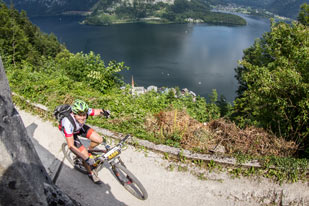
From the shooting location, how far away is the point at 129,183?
14.5 ft

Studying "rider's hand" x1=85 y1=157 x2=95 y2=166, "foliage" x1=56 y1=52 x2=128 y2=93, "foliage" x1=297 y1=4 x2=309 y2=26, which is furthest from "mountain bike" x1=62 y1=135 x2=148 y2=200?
"foliage" x1=297 y1=4 x2=309 y2=26

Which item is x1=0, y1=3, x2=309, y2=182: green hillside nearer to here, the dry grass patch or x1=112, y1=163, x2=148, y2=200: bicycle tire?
the dry grass patch

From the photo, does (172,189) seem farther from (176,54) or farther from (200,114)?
(176,54)

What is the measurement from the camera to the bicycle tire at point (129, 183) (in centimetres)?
427

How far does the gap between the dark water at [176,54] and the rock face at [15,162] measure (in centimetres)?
4835

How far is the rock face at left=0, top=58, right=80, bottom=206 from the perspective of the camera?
204cm

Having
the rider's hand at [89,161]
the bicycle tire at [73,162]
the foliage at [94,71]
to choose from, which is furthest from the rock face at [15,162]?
the foliage at [94,71]

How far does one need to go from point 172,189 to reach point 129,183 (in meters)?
0.94

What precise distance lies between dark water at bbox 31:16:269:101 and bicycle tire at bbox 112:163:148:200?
4611cm

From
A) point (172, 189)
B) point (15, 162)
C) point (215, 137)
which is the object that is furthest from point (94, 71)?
point (15, 162)

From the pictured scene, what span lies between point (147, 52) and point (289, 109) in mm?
79489

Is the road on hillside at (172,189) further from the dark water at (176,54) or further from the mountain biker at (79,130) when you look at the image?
the dark water at (176,54)

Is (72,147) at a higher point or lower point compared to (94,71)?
lower

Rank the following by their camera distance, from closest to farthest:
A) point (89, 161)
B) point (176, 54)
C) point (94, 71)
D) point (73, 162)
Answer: point (89, 161)
point (73, 162)
point (94, 71)
point (176, 54)
